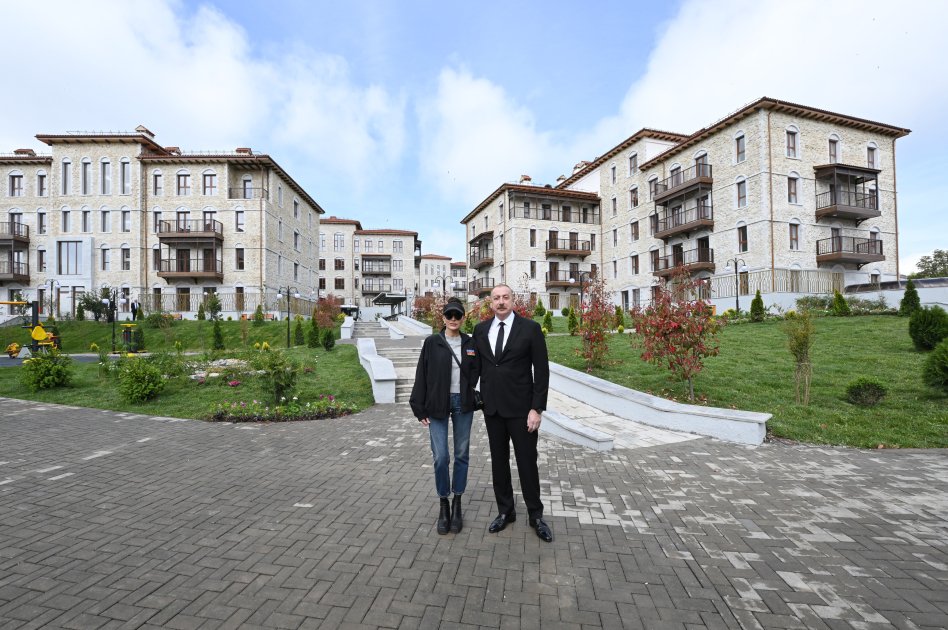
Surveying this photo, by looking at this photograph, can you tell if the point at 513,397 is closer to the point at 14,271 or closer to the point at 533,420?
the point at 533,420

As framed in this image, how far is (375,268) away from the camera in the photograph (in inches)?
2517

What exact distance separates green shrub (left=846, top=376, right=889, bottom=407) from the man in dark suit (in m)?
7.34

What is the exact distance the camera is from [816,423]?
277 inches

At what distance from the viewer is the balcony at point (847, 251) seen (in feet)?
87.7

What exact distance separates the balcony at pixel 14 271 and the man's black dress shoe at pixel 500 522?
4741 cm

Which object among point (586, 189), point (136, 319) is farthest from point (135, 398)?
point (586, 189)

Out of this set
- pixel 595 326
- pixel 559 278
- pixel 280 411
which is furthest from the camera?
pixel 559 278

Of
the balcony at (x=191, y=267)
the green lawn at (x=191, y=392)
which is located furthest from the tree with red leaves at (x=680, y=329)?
the balcony at (x=191, y=267)

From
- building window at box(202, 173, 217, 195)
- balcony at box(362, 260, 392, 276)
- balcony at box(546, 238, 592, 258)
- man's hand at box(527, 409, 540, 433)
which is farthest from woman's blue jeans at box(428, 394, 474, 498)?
balcony at box(362, 260, 392, 276)

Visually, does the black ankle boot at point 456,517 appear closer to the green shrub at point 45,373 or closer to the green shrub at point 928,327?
the green shrub at point 45,373

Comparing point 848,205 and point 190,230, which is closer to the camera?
point 848,205

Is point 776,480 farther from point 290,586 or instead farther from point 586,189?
point 586,189

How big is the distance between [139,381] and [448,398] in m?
9.37

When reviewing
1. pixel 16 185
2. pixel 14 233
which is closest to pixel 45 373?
pixel 14 233
